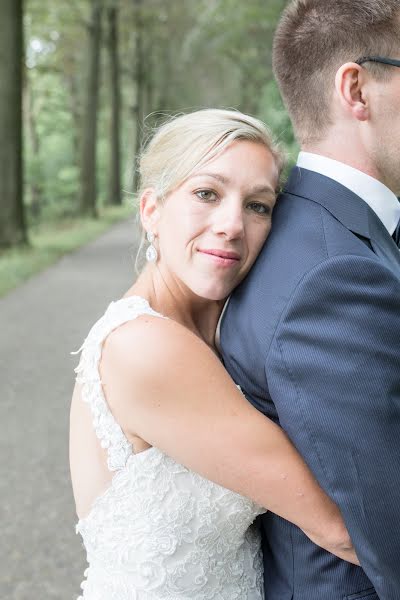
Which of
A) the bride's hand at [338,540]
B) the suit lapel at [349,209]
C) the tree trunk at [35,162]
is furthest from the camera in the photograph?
the tree trunk at [35,162]

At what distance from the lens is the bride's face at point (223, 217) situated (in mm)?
2137

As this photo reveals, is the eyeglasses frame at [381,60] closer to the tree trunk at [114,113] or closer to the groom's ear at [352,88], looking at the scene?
the groom's ear at [352,88]

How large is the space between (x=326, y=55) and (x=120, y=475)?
1308 millimetres

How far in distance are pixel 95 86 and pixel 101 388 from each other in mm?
22966

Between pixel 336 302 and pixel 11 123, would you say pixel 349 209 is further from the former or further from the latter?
pixel 11 123

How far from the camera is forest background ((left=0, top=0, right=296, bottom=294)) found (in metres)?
14.4

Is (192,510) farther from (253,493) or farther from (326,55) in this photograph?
(326,55)

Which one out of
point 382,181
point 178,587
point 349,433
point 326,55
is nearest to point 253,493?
point 349,433

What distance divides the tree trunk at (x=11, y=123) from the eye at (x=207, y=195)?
508 inches

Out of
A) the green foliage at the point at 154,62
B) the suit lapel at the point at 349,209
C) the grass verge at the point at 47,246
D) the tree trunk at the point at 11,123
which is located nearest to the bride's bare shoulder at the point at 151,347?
the suit lapel at the point at 349,209

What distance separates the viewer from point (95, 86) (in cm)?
2395

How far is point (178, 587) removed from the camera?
2.23m

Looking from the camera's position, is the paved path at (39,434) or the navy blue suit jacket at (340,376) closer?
the navy blue suit jacket at (340,376)

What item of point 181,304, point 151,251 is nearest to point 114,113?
point 151,251
